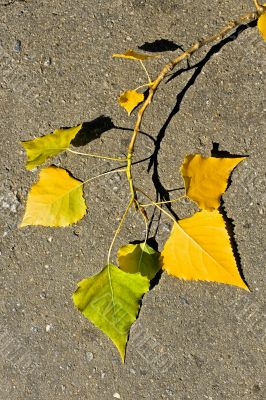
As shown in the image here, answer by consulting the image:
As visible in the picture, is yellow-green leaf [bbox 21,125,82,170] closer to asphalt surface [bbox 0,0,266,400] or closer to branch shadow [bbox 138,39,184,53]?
asphalt surface [bbox 0,0,266,400]

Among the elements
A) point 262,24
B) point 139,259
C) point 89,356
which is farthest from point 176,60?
point 89,356

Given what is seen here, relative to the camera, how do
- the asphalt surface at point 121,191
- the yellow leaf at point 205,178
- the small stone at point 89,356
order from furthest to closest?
the small stone at point 89,356
the asphalt surface at point 121,191
the yellow leaf at point 205,178

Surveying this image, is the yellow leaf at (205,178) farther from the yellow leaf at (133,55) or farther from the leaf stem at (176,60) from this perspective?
the yellow leaf at (133,55)

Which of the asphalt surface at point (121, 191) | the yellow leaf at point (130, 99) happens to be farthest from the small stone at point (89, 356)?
the yellow leaf at point (130, 99)

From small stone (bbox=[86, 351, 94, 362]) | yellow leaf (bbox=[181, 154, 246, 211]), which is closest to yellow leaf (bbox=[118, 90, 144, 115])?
yellow leaf (bbox=[181, 154, 246, 211])

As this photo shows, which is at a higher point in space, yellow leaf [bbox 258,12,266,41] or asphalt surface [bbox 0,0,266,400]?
yellow leaf [bbox 258,12,266,41]
